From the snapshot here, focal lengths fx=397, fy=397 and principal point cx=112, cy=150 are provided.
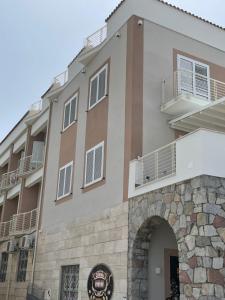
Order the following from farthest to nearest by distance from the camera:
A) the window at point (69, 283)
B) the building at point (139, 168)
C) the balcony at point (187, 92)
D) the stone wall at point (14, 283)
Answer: the stone wall at point (14, 283) < the window at point (69, 283) < the balcony at point (187, 92) < the building at point (139, 168)

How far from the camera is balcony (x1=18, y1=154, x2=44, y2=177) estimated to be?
23245mm

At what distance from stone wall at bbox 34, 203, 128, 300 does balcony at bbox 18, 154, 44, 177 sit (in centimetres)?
478

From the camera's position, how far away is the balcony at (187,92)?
14.4 metres

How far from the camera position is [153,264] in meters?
12.6

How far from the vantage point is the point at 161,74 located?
15.4m

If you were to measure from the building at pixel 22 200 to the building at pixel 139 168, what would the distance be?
1864 millimetres

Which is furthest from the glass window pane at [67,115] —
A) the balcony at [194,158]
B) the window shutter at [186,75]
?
the balcony at [194,158]

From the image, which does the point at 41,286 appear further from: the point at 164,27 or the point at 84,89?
the point at 164,27

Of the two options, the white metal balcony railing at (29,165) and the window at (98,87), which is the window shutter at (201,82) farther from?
the white metal balcony railing at (29,165)

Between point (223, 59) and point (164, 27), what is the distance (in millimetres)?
3183

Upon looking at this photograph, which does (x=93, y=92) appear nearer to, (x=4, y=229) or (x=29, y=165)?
(x=29, y=165)

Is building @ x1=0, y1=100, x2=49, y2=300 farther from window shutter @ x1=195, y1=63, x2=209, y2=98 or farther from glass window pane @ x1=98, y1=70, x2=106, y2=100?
window shutter @ x1=195, y1=63, x2=209, y2=98

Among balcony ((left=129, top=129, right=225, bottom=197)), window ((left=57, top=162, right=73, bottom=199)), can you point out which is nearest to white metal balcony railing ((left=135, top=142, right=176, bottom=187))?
balcony ((left=129, top=129, right=225, bottom=197))

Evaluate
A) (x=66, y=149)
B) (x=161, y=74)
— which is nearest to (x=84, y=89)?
(x=66, y=149)
